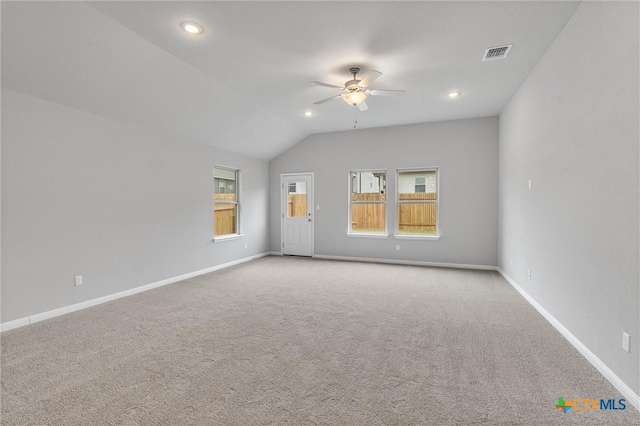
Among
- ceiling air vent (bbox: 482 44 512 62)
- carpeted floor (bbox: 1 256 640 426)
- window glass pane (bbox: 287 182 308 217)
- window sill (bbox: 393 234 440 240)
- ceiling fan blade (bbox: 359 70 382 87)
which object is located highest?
ceiling air vent (bbox: 482 44 512 62)

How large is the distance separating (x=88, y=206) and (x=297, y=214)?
4.58m

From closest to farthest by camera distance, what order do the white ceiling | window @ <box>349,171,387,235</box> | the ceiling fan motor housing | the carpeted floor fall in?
the carpeted floor < the white ceiling < the ceiling fan motor housing < window @ <box>349,171,387,235</box>

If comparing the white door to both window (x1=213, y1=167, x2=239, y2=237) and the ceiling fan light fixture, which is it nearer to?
window (x1=213, y1=167, x2=239, y2=237)

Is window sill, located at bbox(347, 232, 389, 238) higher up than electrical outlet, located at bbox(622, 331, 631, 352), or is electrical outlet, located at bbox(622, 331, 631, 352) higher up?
window sill, located at bbox(347, 232, 389, 238)

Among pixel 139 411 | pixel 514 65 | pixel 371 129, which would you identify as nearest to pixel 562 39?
pixel 514 65

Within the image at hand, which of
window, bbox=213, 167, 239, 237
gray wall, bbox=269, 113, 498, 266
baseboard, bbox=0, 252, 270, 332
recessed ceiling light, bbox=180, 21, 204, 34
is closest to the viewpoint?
recessed ceiling light, bbox=180, 21, 204, 34

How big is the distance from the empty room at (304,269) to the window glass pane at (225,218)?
0.32 meters

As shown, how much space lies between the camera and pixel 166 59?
3.52 meters

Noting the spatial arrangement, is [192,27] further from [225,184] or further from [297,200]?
[297,200]

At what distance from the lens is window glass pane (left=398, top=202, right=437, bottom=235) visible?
6.57m

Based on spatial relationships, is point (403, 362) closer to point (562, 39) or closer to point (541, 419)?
point (541, 419)

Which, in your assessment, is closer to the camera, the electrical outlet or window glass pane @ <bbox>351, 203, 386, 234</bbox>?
the electrical outlet

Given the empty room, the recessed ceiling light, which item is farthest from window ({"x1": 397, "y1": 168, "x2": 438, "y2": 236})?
the recessed ceiling light

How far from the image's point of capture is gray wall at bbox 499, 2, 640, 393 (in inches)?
78.4
